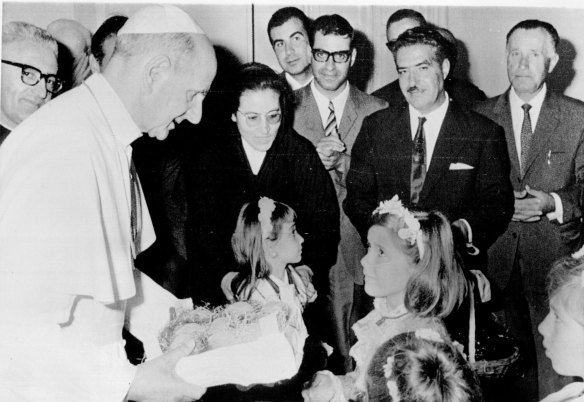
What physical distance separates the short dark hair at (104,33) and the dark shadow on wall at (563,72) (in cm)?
156

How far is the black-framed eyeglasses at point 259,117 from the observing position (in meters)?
2.41

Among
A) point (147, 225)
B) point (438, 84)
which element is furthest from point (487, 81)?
point (147, 225)

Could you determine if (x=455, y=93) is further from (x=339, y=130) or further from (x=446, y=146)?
(x=339, y=130)

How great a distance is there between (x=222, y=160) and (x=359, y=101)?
54 cm

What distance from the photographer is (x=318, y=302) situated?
2457 millimetres

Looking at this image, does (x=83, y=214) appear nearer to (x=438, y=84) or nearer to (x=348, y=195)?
(x=348, y=195)

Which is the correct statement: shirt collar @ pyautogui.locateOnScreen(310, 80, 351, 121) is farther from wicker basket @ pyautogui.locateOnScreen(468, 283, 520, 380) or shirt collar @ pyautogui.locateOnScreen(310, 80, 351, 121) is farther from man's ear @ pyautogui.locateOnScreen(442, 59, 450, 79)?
wicker basket @ pyautogui.locateOnScreen(468, 283, 520, 380)

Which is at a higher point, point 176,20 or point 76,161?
point 176,20

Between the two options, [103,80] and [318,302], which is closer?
[103,80]

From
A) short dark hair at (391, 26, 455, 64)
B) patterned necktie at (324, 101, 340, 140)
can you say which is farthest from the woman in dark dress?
short dark hair at (391, 26, 455, 64)

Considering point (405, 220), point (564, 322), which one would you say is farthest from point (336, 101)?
point (564, 322)

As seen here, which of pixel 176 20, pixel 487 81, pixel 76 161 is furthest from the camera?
pixel 487 81

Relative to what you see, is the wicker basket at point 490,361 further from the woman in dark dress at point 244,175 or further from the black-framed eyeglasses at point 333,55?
the black-framed eyeglasses at point 333,55

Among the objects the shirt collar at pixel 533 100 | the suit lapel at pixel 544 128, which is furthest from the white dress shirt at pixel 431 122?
the suit lapel at pixel 544 128
